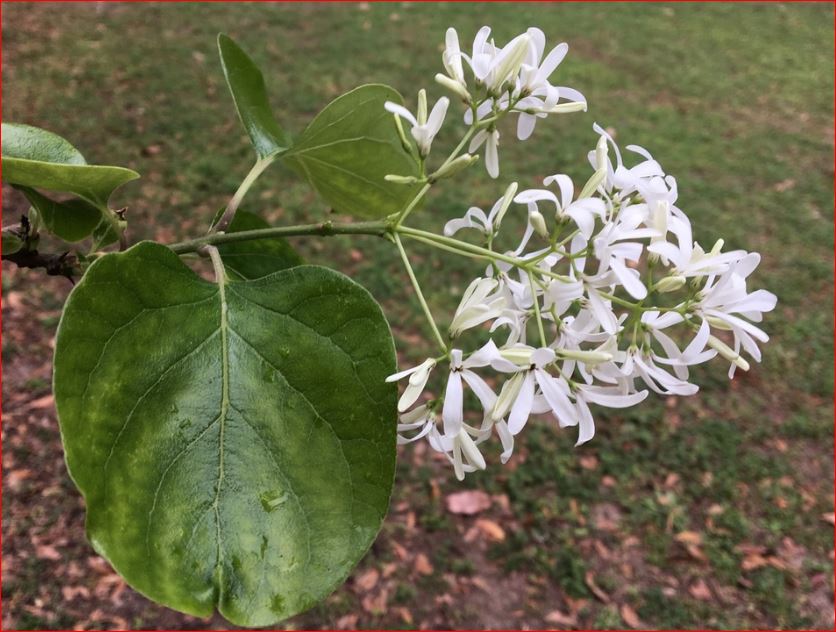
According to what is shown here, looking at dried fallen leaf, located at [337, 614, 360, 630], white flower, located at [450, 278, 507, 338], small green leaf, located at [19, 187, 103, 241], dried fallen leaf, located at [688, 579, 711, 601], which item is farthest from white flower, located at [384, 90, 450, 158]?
dried fallen leaf, located at [688, 579, 711, 601]

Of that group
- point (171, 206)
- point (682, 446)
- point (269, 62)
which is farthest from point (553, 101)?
point (269, 62)

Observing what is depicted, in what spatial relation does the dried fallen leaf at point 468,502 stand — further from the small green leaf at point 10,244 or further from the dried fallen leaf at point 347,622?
the small green leaf at point 10,244

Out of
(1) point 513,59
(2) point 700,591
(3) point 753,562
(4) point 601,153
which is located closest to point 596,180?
(4) point 601,153

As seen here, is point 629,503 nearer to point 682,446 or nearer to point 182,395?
point 682,446

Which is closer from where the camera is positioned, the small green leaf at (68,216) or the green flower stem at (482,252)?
the green flower stem at (482,252)

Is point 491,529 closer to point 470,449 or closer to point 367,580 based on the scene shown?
point 367,580

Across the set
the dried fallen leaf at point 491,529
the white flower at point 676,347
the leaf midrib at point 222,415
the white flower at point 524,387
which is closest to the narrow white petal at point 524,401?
the white flower at point 524,387
